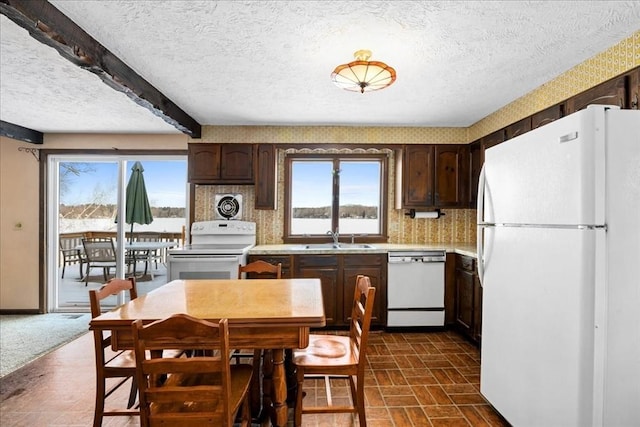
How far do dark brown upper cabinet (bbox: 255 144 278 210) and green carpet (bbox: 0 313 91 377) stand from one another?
2396 millimetres

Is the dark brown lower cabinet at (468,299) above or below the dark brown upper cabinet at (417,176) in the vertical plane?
below

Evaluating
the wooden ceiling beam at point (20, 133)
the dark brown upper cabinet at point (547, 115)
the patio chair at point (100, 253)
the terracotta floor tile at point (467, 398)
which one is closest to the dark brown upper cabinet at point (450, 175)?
the dark brown upper cabinet at point (547, 115)

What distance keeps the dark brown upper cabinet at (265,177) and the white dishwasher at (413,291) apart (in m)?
1.55

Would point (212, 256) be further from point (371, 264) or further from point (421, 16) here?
point (421, 16)

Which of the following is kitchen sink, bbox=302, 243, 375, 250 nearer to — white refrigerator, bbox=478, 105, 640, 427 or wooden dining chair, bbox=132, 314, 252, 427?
white refrigerator, bbox=478, 105, 640, 427

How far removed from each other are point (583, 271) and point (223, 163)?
358 cm

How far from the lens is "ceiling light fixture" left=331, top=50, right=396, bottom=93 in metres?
2.18

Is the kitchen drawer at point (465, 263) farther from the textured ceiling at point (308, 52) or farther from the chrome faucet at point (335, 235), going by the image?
the textured ceiling at point (308, 52)

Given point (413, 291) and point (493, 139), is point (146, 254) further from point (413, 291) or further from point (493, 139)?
point (493, 139)

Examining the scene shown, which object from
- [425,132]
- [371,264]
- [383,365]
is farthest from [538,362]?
[425,132]

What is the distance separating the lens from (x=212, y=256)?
357 centimetres

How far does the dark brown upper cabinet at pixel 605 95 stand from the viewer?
6.76ft

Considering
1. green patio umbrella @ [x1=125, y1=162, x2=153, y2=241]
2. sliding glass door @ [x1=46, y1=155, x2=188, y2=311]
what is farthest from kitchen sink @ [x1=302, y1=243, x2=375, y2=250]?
green patio umbrella @ [x1=125, y1=162, x2=153, y2=241]

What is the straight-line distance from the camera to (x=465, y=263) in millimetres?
3592
